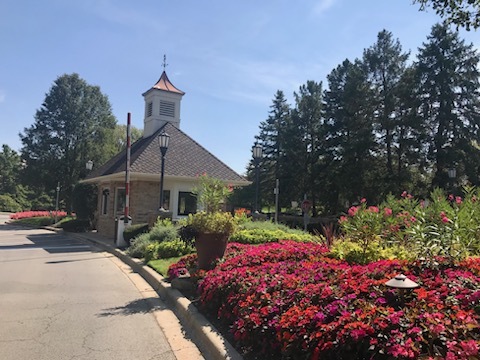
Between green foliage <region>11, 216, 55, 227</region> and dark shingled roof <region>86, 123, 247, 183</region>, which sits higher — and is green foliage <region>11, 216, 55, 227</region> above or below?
below

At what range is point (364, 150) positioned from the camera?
102ft

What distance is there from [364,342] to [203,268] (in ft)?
17.0

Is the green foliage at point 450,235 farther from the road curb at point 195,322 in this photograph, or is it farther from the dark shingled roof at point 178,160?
the dark shingled roof at point 178,160

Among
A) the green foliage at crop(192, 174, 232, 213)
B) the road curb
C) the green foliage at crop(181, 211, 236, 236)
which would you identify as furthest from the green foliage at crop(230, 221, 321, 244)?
the green foliage at crop(181, 211, 236, 236)

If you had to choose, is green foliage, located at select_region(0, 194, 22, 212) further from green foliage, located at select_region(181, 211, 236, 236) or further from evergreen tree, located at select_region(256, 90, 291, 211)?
green foliage, located at select_region(181, 211, 236, 236)

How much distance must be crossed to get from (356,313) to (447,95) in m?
30.8

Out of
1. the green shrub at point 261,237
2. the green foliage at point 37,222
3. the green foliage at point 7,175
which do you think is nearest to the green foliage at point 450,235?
the green shrub at point 261,237

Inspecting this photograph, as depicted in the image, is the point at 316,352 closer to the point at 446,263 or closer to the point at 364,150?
the point at 446,263

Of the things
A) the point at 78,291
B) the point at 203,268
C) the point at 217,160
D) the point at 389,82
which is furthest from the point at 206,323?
the point at 389,82

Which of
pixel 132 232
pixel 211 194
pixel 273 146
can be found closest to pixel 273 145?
pixel 273 146

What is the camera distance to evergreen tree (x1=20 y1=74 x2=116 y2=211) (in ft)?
144

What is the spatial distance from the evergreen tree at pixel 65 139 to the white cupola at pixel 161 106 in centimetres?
2148

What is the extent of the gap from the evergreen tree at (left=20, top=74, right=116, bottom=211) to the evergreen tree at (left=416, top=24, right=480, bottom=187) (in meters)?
32.2

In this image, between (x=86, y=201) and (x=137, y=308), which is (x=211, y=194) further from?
(x=86, y=201)
